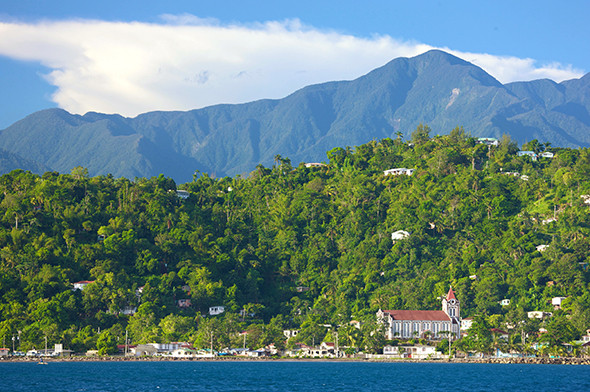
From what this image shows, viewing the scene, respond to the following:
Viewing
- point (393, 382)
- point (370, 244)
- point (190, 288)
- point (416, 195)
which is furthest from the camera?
point (416, 195)

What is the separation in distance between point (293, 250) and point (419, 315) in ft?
114

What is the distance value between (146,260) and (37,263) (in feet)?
62.4

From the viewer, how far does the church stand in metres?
125

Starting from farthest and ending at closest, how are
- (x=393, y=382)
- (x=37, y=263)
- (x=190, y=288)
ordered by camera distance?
(x=190, y=288) → (x=37, y=263) → (x=393, y=382)

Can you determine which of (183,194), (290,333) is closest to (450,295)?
(290,333)

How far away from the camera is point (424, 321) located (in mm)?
127438

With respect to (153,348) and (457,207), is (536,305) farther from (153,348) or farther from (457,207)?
(153,348)

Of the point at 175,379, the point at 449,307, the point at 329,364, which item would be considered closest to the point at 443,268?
the point at 449,307

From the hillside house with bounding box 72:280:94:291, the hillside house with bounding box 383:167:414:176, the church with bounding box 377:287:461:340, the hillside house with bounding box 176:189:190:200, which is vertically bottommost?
the church with bounding box 377:287:461:340

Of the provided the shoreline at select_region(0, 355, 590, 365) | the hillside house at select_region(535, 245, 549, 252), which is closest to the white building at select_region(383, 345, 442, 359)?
the shoreline at select_region(0, 355, 590, 365)

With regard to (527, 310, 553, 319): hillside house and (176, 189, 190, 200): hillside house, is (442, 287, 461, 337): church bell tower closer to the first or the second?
(527, 310, 553, 319): hillside house

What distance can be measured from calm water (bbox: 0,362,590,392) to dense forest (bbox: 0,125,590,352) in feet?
50.2

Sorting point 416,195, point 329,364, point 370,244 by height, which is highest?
point 416,195

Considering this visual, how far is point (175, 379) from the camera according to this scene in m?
82.6
